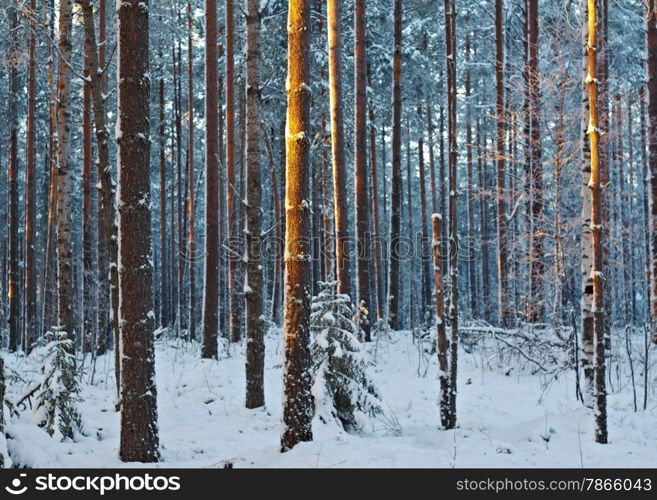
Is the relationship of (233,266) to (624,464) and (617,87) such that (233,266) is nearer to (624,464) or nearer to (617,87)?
(624,464)

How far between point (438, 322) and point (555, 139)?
712 centimetres

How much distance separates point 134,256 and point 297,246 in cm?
154

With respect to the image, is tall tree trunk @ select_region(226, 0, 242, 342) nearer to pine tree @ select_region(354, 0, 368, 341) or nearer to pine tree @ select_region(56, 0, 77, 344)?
pine tree @ select_region(354, 0, 368, 341)

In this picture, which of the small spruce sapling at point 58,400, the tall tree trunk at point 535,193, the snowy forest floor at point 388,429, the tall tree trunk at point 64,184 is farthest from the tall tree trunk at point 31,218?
the tall tree trunk at point 535,193

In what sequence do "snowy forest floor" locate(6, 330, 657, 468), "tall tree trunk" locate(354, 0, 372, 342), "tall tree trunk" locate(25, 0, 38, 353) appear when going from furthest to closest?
1. "tall tree trunk" locate(25, 0, 38, 353)
2. "tall tree trunk" locate(354, 0, 372, 342)
3. "snowy forest floor" locate(6, 330, 657, 468)

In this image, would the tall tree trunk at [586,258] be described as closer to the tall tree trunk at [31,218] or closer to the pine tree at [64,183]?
the pine tree at [64,183]

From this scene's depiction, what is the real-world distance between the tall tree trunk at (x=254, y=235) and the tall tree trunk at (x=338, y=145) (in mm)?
2909

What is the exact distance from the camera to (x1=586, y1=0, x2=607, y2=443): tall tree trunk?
21.6 feet

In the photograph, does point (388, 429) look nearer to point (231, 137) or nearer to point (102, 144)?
point (102, 144)

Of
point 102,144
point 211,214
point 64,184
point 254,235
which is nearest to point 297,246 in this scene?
point 254,235

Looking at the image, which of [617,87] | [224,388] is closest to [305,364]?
[224,388]

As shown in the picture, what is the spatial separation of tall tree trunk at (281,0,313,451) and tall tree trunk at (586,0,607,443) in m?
3.19

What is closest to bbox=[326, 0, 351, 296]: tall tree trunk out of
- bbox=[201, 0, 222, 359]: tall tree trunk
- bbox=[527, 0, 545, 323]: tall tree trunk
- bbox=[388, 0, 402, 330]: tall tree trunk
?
bbox=[201, 0, 222, 359]: tall tree trunk

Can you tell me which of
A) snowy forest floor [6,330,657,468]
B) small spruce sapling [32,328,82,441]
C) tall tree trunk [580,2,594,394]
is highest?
tall tree trunk [580,2,594,394]
